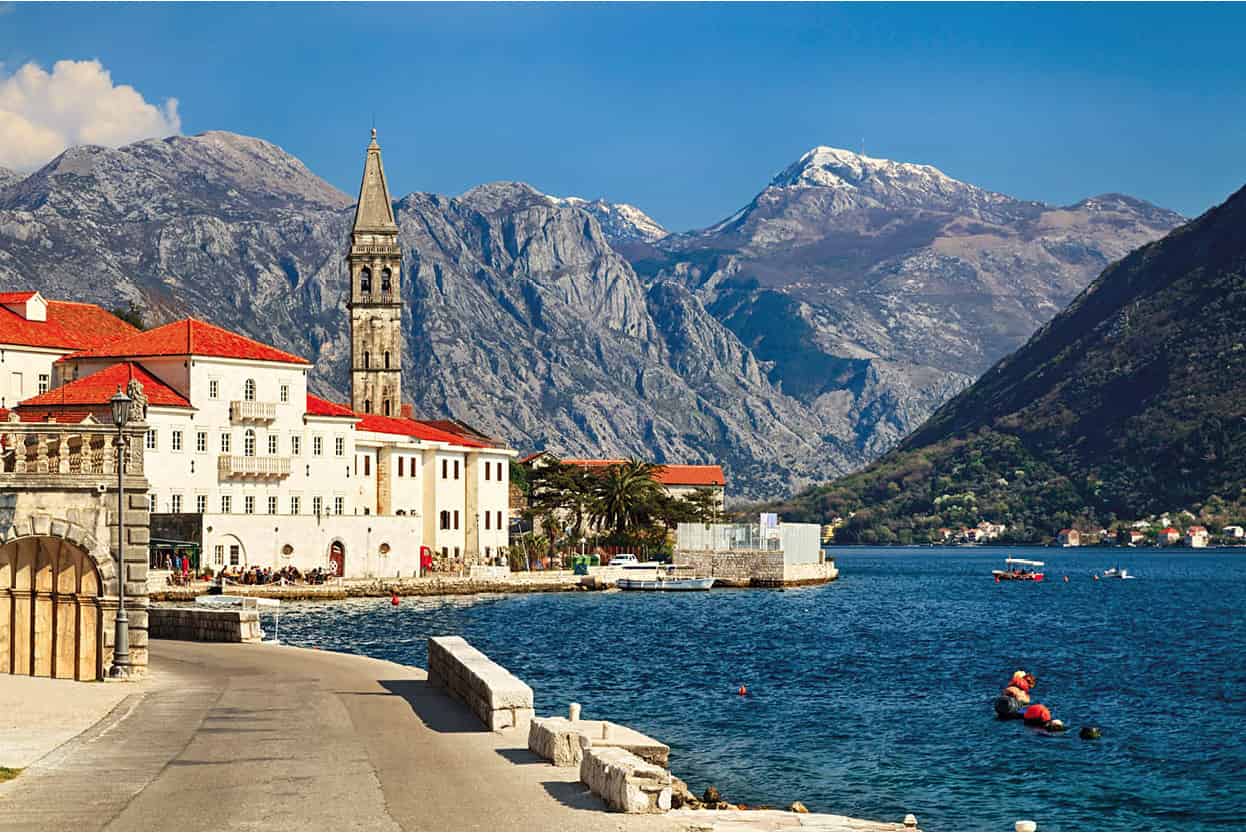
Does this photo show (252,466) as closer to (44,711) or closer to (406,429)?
(406,429)

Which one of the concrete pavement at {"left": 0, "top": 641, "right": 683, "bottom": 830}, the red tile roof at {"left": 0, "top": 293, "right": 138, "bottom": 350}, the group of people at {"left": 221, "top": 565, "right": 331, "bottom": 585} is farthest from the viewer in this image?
the red tile roof at {"left": 0, "top": 293, "right": 138, "bottom": 350}

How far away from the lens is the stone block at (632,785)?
21.3m

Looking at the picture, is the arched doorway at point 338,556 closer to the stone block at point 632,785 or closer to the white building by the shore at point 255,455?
the white building by the shore at point 255,455

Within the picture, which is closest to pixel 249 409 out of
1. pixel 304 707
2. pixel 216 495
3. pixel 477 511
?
pixel 216 495

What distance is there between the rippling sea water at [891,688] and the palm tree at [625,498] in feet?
84.7

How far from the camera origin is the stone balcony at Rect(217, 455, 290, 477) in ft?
350

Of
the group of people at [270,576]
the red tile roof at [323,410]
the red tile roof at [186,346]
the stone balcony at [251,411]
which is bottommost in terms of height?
the group of people at [270,576]

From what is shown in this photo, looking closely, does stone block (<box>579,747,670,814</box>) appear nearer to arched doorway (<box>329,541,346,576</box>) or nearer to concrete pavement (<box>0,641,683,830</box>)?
concrete pavement (<box>0,641,683,830</box>)

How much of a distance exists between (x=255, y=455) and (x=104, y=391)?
1309cm

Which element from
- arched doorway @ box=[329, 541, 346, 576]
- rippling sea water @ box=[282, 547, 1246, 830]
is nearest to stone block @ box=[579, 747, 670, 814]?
rippling sea water @ box=[282, 547, 1246, 830]

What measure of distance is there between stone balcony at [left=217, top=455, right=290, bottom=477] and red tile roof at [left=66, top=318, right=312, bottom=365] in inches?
254

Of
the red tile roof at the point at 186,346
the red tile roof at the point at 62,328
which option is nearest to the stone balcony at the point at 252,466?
the red tile roof at the point at 186,346

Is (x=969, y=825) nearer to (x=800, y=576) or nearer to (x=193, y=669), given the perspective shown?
(x=193, y=669)

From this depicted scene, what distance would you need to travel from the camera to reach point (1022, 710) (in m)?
48.4
